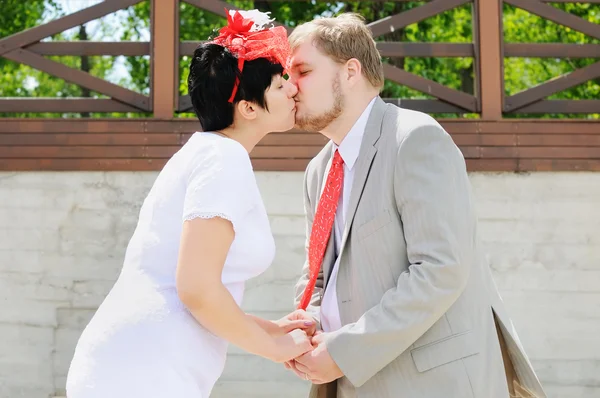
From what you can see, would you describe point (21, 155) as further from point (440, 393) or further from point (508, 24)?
point (508, 24)

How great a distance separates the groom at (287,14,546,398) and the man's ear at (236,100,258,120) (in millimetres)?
477

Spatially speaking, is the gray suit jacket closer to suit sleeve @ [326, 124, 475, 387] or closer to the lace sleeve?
suit sleeve @ [326, 124, 475, 387]

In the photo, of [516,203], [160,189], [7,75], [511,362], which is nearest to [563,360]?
[516,203]

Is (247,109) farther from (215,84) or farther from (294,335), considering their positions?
(294,335)

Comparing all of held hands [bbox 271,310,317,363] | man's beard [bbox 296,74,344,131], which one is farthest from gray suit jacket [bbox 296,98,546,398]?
man's beard [bbox 296,74,344,131]

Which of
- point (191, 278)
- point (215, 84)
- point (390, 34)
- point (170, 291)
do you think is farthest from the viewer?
point (390, 34)

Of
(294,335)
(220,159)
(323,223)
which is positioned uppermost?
(220,159)

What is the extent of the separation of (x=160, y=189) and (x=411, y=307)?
3.01 feet

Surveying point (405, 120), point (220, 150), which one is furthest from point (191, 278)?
point (405, 120)

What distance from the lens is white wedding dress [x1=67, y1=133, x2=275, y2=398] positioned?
2.09m

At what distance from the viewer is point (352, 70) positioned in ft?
10.1

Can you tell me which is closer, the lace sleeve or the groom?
the lace sleeve

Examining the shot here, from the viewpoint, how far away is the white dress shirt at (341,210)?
2.84 m

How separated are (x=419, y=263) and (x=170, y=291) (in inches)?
34.0
